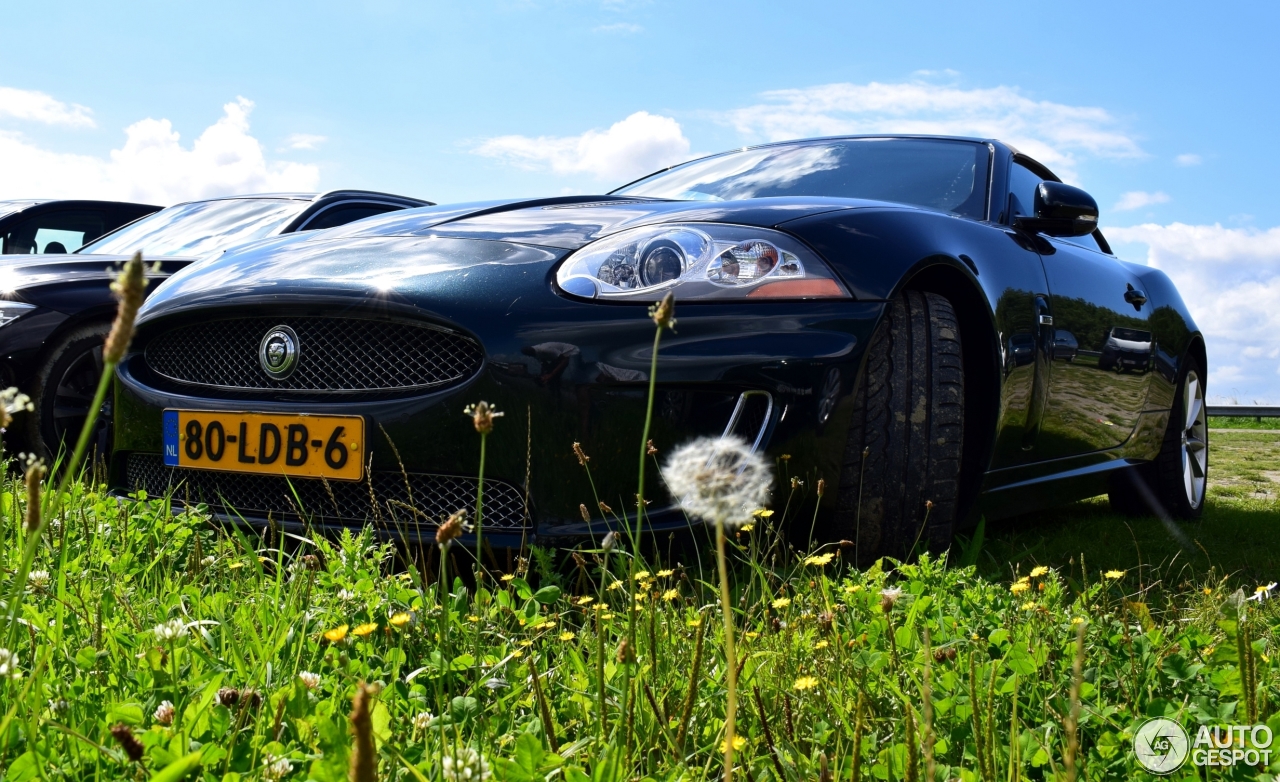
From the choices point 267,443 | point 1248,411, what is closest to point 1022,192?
point 267,443

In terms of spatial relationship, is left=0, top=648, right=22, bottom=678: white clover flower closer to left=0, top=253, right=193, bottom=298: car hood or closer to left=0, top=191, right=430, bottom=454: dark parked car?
left=0, top=191, right=430, bottom=454: dark parked car

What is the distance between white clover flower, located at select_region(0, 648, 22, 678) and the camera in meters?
1.31

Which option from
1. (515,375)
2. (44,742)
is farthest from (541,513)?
(44,742)

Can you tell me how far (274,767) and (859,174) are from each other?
2933mm

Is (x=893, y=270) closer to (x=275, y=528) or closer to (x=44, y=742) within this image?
(x=275, y=528)

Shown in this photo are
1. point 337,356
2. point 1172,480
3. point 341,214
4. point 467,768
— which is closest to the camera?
point 467,768

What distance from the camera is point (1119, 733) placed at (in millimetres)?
1358

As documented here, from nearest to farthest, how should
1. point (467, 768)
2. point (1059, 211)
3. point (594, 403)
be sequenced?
point (467, 768) < point (594, 403) < point (1059, 211)

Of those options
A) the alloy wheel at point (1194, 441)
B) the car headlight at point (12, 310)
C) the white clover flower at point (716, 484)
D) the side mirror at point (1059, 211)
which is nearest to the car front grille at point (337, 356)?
the white clover flower at point (716, 484)

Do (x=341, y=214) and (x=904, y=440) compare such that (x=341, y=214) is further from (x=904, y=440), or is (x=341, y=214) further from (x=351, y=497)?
(x=904, y=440)

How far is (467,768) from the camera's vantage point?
1098 millimetres

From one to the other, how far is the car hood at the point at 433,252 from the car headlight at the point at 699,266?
5 centimetres

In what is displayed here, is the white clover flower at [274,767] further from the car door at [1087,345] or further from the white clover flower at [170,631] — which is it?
the car door at [1087,345]

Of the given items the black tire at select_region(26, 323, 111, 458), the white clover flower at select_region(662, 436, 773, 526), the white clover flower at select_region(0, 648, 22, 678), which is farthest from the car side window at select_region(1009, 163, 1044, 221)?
the black tire at select_region(26, 323, 111, 458)
